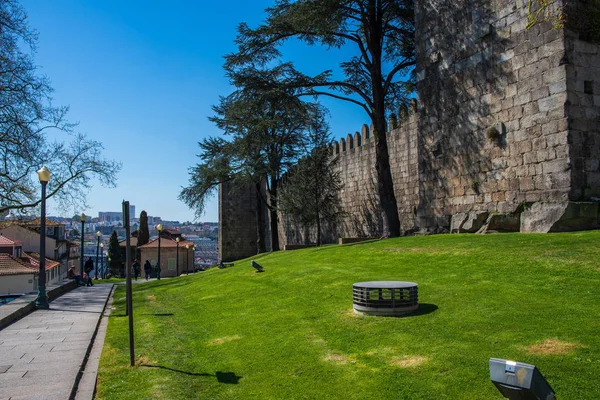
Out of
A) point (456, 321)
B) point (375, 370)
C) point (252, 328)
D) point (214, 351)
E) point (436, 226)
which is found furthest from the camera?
point (436, 226)

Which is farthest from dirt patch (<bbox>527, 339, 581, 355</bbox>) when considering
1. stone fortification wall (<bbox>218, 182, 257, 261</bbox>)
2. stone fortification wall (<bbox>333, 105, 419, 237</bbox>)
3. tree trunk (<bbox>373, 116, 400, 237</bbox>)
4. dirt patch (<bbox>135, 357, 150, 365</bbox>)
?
stone fortification wall (<bbox>218, 182, 257, 261</bbox>)

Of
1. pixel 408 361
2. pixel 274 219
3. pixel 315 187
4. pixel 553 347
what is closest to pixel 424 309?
pixel 408 361

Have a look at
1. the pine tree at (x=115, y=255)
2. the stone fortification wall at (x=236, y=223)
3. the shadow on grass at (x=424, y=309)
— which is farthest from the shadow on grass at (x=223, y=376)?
the pine tree at (x=115, y=255)

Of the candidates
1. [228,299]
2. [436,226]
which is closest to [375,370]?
→ [228,299]

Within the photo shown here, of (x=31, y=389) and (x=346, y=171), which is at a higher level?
(x=346, y=171)

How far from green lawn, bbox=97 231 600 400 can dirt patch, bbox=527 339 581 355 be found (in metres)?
0.02

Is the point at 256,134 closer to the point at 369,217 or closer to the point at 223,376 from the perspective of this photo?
the point at 369,217

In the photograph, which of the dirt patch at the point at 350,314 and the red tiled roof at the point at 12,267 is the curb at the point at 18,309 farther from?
the red tiled roof at the point at 12,267

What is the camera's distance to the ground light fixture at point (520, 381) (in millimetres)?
3199

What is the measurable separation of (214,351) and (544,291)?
459 centimetres

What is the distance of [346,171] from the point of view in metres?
25.9

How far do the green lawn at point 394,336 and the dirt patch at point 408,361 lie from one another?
0.04 feet

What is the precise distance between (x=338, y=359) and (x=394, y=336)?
84 centimetres

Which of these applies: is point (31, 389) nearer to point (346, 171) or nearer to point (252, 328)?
point (252, 328)
